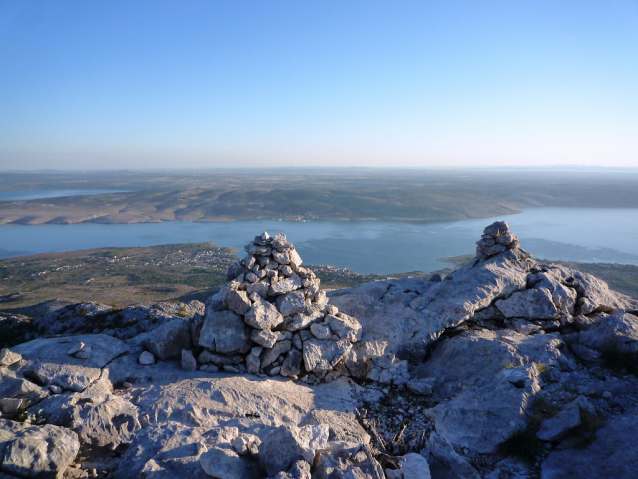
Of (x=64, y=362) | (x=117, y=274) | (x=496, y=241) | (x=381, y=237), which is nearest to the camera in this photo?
(x=64, y=362)

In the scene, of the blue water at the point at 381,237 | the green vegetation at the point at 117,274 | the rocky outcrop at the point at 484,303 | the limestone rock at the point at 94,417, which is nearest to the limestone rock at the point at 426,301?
the rocky outcrop at the point at 484,303

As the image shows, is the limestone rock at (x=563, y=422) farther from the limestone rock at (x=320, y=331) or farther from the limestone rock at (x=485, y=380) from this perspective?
the limestone rock at (x=320, y=331)

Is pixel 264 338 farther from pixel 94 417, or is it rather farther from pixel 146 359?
pixel 94 417

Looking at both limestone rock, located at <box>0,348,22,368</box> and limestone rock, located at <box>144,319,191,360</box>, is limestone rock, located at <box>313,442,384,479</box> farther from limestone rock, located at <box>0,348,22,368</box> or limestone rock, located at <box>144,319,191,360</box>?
limestone rock, located at <box>0,348,22,368</box>

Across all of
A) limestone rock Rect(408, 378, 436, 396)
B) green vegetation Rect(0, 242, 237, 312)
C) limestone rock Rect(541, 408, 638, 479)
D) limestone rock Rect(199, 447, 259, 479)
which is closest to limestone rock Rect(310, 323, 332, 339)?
limestone rock Rect(408, 378, 436, 396)

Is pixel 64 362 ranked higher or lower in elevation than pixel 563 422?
higher

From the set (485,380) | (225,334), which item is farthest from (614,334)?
(225,334)
